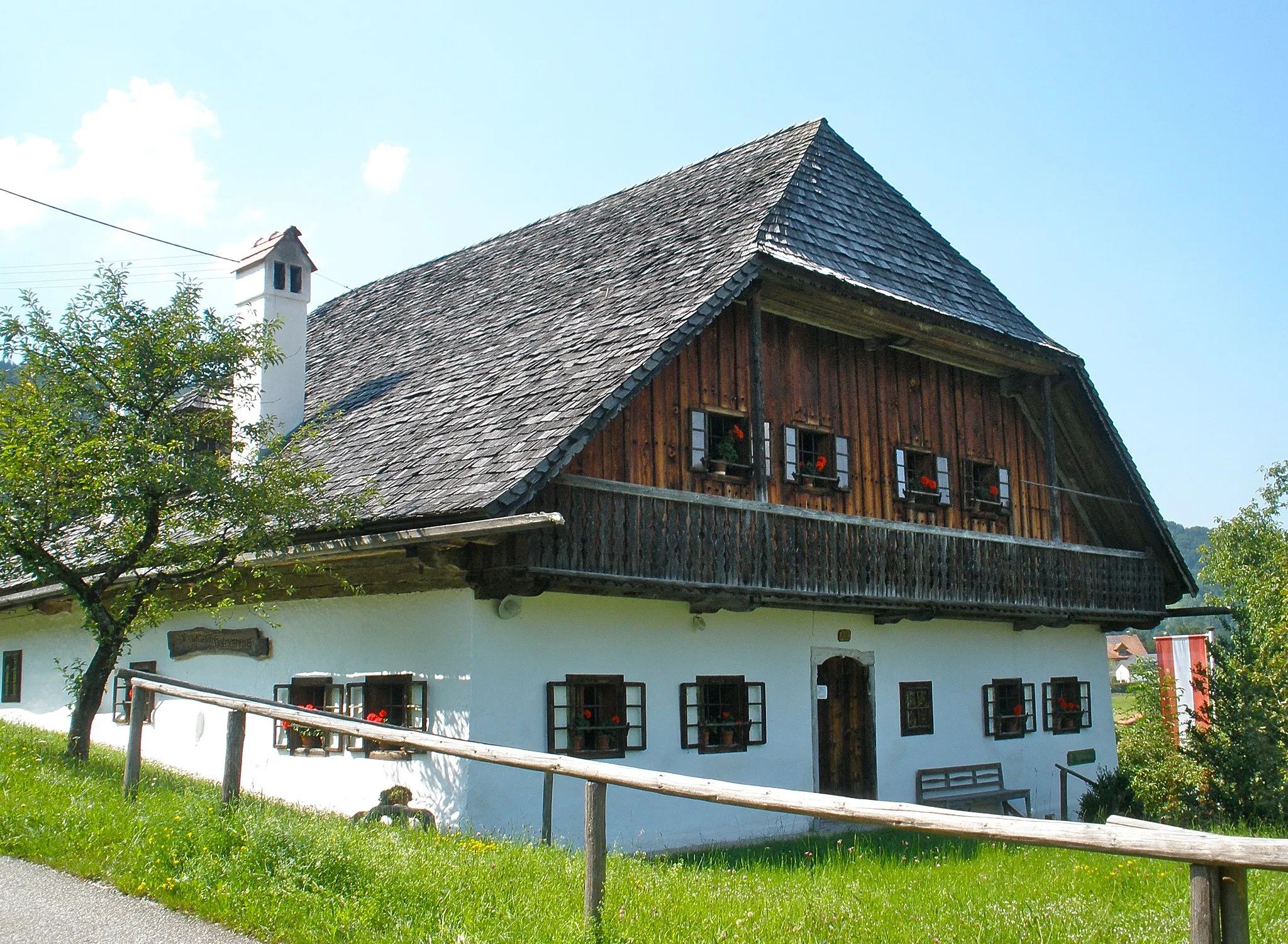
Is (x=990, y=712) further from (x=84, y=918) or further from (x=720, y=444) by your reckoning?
(x=84, y=918)

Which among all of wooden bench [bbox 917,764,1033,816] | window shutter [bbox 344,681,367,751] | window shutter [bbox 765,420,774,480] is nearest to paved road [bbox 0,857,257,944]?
window shutter [bbox 344,681,367,751]

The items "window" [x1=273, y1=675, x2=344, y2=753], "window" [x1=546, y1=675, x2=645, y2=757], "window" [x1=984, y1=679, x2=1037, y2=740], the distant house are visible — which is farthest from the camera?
the distant house

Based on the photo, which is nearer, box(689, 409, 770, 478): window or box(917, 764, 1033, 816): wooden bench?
box(689, 409, 770, 478): window

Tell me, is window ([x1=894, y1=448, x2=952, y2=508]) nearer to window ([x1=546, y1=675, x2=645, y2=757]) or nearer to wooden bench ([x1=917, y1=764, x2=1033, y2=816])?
wooden bench ([x1=917, y1=764, x2=1033, y2=816])

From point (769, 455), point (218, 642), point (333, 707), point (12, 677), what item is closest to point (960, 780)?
point (769, 455)

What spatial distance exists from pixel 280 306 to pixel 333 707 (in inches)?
235

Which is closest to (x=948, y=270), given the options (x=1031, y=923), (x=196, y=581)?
(x=196, y=581)

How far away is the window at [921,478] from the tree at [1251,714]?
4.20 metres

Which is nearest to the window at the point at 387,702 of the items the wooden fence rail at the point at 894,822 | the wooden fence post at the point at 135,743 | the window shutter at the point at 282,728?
the window shutter at the point at 282,728

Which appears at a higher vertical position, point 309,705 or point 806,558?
point 806,558

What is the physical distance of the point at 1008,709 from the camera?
16016mm

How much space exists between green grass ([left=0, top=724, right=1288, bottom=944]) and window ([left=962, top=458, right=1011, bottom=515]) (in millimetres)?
7312

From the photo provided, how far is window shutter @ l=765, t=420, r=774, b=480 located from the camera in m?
12.8

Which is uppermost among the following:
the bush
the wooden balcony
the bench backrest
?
the wooden balcony
